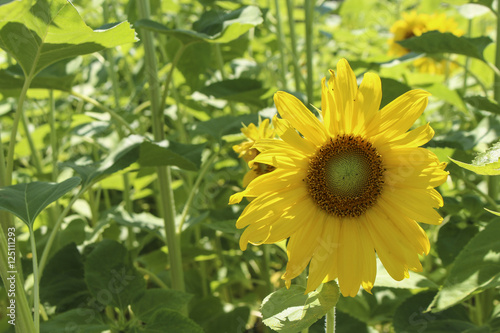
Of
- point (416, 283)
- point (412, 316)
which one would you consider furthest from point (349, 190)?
point (412, 316)

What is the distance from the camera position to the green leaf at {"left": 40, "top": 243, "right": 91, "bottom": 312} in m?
1.14

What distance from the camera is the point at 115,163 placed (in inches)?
41.2

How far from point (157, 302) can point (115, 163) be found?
29cm

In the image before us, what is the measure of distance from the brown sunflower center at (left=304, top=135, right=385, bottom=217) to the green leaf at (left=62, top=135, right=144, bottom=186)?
16.7 inches

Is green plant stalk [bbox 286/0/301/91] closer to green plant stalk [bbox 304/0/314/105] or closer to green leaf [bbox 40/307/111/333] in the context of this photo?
green plant stalk [bbox 304/0/314/105]

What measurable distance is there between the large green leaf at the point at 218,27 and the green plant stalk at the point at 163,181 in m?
0.11

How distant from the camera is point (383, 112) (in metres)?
0.72

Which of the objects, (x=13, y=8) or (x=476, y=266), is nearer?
(x=13, y=8)

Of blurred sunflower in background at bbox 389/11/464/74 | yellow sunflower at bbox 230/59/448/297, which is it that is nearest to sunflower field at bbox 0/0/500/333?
yellow sunflower at bbox 230/59/448/297

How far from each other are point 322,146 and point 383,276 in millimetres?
269

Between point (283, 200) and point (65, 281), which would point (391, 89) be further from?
point (65, 281)

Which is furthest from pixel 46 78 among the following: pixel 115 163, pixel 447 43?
pixel 447 43

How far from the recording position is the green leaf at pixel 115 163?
1019 millimetres

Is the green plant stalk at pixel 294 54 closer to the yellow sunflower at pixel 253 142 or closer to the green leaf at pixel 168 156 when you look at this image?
the green leaf at pixel 168 156
